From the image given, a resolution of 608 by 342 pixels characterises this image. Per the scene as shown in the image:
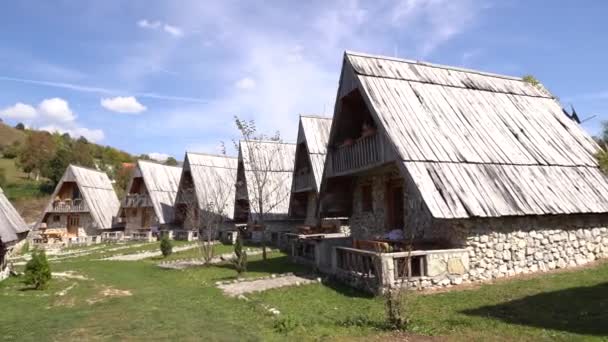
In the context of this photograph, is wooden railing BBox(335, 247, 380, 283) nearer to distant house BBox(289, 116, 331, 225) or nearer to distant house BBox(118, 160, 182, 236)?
distant house BBox(289, 116, 331, 225)

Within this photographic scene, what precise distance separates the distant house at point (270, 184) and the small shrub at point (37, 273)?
1365cm

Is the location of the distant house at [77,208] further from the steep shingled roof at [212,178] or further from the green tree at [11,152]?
the green tree at [11,152]

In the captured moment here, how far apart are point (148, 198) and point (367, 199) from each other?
1027 inches

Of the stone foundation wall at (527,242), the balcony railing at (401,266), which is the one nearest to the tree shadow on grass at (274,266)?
the balcony railing at (401,266)

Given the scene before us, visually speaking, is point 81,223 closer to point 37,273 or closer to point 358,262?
point 37,273

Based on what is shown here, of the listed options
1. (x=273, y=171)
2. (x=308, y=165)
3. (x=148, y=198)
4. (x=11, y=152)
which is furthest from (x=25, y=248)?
(x=11, y=152)

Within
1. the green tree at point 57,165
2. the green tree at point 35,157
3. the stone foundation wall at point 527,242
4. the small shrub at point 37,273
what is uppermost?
the green tree at point 35,157

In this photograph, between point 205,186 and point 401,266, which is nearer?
point 401,266

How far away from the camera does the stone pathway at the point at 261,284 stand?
13180 mm

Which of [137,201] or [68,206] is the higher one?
[137,201]

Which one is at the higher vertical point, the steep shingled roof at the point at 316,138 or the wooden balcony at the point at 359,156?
the steep shingled roof at the point at 316,138

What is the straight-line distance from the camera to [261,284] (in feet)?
46.0

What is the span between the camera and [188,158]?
119 feet

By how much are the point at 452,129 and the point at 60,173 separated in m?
56.1
